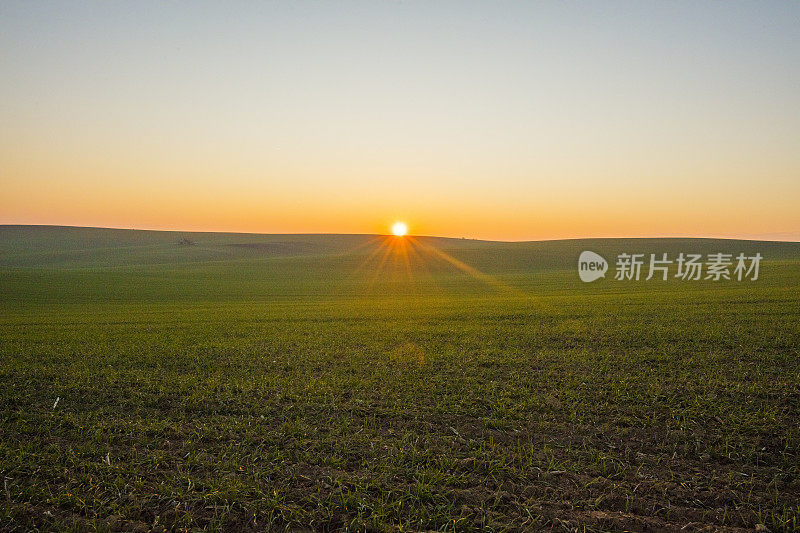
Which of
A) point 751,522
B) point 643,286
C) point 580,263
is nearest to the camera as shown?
point 751,522

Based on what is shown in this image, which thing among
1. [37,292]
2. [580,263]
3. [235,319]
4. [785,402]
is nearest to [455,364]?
[785,402]

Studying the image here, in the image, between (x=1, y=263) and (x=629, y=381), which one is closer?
→ (x=629, y=381)

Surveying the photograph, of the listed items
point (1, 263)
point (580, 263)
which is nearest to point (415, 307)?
point (580, 263)

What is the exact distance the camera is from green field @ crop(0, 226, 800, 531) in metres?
6.17

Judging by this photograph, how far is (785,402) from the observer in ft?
32.9

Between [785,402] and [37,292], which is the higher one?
[785,402]

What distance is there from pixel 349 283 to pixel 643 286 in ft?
110

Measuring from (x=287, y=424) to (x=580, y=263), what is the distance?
83838 millimetres

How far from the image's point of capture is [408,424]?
30.1 feet

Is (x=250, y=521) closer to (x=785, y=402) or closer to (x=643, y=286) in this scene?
(x=785, y=402)

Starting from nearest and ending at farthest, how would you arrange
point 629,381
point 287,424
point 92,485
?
1. point 92,485
2. point 287,424
3. point 629,381

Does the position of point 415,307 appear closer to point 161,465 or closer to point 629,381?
point 629,381

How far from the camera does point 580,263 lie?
8412cm

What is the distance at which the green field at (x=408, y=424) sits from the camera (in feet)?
20.2
